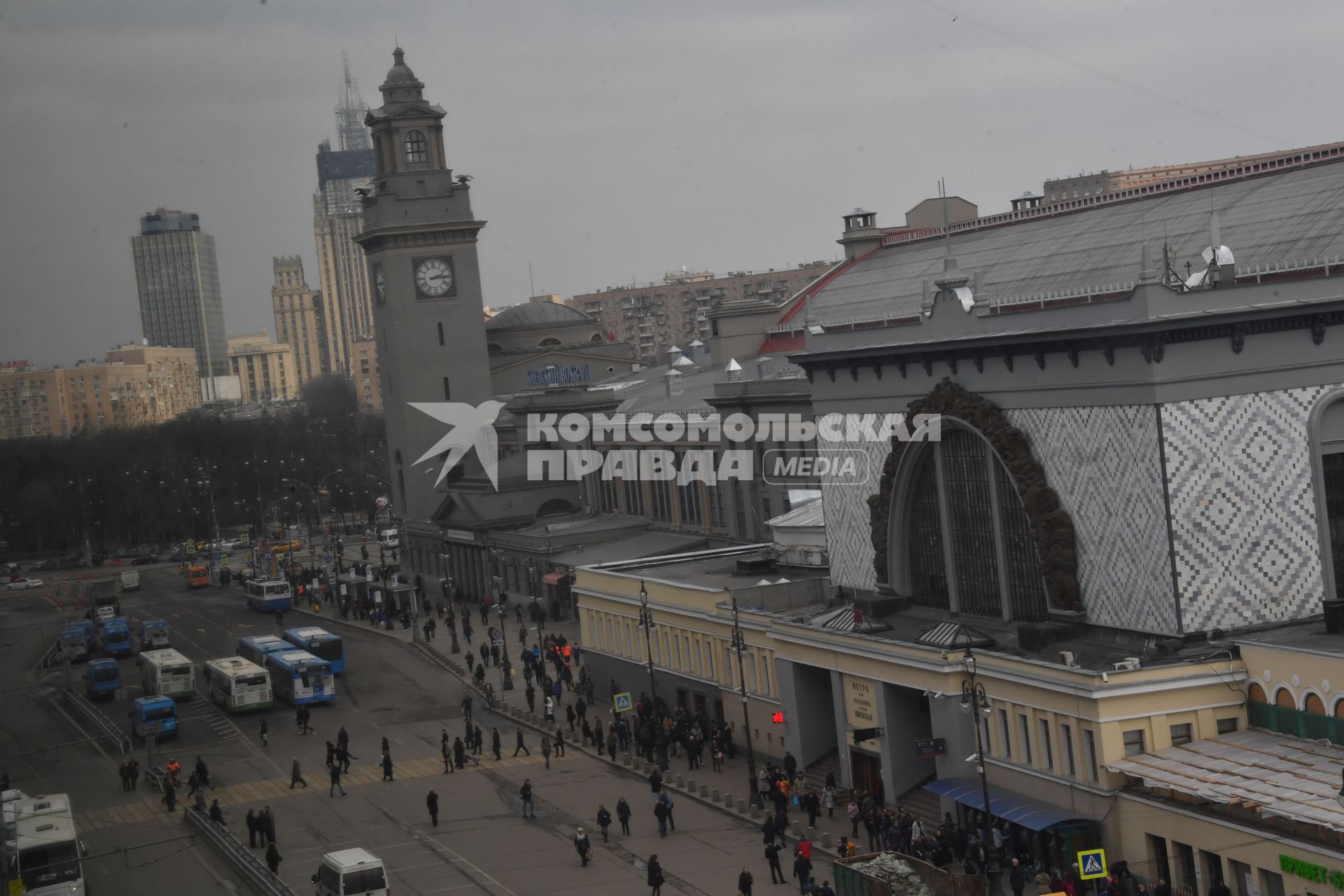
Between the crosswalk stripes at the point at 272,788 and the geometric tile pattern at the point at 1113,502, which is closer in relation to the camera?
the geometric tile pattern at the point at 1113,502

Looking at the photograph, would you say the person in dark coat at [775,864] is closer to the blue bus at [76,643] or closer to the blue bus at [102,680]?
the blue bus at [102,680]

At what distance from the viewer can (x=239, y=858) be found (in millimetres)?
38250

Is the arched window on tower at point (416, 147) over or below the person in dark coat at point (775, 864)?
over

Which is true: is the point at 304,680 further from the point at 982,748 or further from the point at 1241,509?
the point at 1241,509

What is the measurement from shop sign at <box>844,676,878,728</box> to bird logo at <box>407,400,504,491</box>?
61281mm

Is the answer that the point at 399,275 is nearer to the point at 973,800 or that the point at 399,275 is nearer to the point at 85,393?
the point at 973,800

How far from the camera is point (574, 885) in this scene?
3588 cm

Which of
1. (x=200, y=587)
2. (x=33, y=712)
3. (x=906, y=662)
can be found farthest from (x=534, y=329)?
(x=906, y=662)

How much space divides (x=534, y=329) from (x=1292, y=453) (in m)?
88.3

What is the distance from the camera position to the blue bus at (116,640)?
250 ft

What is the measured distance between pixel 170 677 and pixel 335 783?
59.1ft

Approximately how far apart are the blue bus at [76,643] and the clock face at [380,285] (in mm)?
29677

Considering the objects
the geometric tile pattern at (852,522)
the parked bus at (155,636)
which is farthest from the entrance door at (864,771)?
the parked bus at (155,636)

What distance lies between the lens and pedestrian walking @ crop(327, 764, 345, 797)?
46312 millimetres
